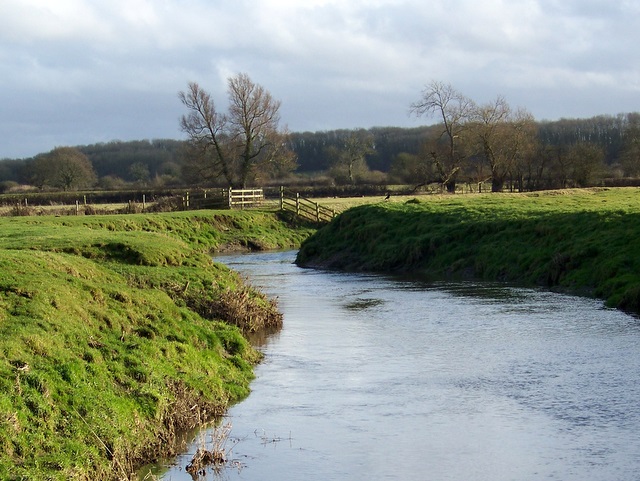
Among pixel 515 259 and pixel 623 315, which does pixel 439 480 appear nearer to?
pixel 623 315

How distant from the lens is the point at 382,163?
561ft

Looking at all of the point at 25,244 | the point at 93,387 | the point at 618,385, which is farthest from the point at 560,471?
the point at 25,244

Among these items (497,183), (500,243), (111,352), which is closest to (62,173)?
(497,183)

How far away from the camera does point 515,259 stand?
115ft

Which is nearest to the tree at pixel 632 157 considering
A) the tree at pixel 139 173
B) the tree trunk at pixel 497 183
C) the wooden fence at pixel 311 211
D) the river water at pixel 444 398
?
the tree trunk at pixel 497 183

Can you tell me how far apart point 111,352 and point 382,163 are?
157147 millimetres

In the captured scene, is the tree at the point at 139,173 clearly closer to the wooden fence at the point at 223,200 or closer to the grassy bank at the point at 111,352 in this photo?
the wooden fence at the point at 223,200

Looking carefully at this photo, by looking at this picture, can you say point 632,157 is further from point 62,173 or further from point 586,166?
point 62,173

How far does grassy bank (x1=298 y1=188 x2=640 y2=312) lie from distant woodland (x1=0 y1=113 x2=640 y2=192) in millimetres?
30326

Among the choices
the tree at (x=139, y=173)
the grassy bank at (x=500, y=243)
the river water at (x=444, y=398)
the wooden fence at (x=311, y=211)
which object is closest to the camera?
the river water at (x=444, y=398)

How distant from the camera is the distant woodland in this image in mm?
81625

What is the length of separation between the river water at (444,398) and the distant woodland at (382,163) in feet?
185

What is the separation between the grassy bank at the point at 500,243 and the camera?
30172 mm

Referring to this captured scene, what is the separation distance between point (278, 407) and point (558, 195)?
44.2m
